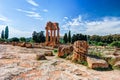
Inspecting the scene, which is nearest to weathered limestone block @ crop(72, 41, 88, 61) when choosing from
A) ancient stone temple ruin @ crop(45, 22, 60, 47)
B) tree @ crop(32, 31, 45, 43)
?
ancient stone temple ruin @ crop(45, 22, 60, 47)

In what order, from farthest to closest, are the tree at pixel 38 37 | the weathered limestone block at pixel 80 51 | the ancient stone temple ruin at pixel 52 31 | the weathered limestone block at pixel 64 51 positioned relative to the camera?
1. the tree at pixel 38 37
2. the ancient stone temple ruin at pixel 52 31
3. the weathered limestone block at pixel 64 51
4. the weathered limestone block at pixel 80 51

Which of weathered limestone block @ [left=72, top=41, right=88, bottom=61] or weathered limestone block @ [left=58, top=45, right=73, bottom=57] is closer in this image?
weathered limestone block @ [left=72, top=41, right=88, bottom=61]

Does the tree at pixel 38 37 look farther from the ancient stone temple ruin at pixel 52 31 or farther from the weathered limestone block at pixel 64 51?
the weathered limestone block at pixel 64 51

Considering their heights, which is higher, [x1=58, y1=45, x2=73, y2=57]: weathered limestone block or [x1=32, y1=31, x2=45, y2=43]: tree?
[x1=32, y1=31, x2=45, y2=43]: tree

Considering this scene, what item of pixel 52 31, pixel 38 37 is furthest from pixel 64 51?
pixel 38 37

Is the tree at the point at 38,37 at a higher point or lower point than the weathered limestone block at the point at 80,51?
higher

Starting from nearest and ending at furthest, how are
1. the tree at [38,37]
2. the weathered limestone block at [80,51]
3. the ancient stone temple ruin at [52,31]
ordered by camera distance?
1. the weathered limestone block at [80,51]
2. the ancient stone temple ruin at [52,31]
3. the tree at [38,37]

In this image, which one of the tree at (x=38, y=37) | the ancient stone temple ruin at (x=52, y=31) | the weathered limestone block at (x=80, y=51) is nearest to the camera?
the weathered limestone block at (x=80, y=51)

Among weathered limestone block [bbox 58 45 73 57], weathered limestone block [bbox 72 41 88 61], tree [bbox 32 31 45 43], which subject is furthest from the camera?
tree [bbox 32 31 45 43]

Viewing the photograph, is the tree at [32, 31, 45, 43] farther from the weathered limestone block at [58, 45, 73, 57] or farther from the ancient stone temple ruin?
the weathered limestone block at [58, 45, 73, 57]

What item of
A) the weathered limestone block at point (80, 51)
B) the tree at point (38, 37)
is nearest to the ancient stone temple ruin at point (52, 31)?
the tree at point (38, 37)

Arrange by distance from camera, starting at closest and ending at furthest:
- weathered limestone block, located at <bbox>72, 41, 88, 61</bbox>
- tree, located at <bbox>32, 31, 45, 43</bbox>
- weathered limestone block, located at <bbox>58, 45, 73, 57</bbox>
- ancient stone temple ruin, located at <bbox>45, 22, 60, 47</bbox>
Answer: weathered limestone block, located at <bbox>72, 41, 88, 61</bbox>, weathered limestone block, located at <bbox>58, 45, 73, 57</bbox>, ancient stone temple ruin, located at <bbox>45, 22, 60, 47</bbox>, tree, located at <bbox>32, 31, 45, 43</bbox>

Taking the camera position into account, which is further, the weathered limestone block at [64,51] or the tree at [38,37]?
the tree at [38,37]

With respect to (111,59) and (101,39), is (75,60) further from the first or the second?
(101,39)
